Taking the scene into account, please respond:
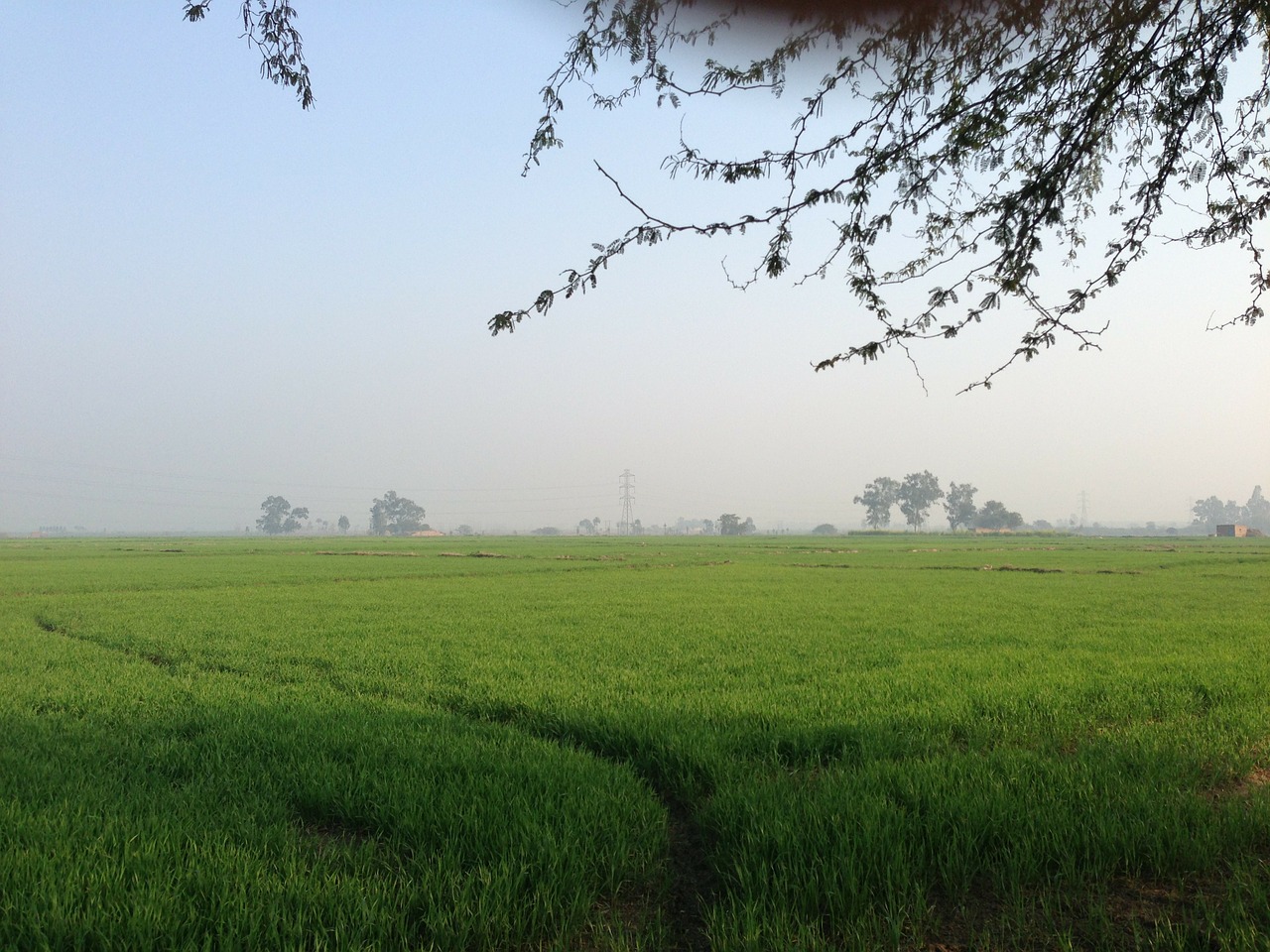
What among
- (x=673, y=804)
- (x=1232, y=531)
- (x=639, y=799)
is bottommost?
(x=1232, y=531)

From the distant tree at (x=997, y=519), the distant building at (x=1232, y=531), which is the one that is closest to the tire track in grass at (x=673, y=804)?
the distant building at (x=1232, y=531)

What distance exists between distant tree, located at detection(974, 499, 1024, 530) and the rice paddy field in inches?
7428

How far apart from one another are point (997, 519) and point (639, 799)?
7790 inches

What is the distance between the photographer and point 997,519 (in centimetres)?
17812

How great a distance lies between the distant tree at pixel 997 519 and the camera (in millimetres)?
177375

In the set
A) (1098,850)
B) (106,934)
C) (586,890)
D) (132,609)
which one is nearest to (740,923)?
(586,890)

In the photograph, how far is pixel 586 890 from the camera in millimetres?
3012

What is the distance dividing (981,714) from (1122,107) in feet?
15.5

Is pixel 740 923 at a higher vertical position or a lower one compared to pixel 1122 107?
lower

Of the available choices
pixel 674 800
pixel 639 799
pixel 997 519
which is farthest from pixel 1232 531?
pixel 639 799

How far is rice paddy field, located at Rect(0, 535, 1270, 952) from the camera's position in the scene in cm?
276

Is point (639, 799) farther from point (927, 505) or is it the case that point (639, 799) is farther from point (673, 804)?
point (927, 505)

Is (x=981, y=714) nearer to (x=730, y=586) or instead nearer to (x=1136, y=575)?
(x=730, y=586)

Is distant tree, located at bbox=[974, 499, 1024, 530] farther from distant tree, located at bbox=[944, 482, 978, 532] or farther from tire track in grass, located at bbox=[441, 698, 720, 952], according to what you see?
tire track in grass, located at bbox=[441, 698, 720, 952]
